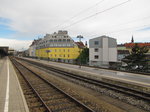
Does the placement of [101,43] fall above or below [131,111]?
above

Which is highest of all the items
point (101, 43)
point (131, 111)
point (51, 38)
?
point (51, 38)

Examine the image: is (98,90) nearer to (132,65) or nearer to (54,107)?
(54,107)

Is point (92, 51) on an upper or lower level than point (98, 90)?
upper

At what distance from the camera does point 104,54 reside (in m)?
52.2

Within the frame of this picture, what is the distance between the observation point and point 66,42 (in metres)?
68.2

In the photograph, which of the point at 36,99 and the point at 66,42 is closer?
the point at 36,99

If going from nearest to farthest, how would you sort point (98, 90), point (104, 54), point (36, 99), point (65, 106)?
1. point (65, 106)
2. point (36, 99)
3. point (98, 90)
4. point (104, 54)

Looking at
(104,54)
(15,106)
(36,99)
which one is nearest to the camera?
(15,106)

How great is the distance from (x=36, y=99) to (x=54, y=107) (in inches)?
77.1

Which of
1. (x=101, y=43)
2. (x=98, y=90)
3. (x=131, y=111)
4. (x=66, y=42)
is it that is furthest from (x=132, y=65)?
(x=66, y=42)

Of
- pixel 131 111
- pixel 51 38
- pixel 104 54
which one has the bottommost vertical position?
pixel 131 111

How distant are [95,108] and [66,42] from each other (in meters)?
62.5

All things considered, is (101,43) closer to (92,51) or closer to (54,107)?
(92,51)

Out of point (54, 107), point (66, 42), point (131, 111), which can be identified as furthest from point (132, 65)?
point (66, 42)
